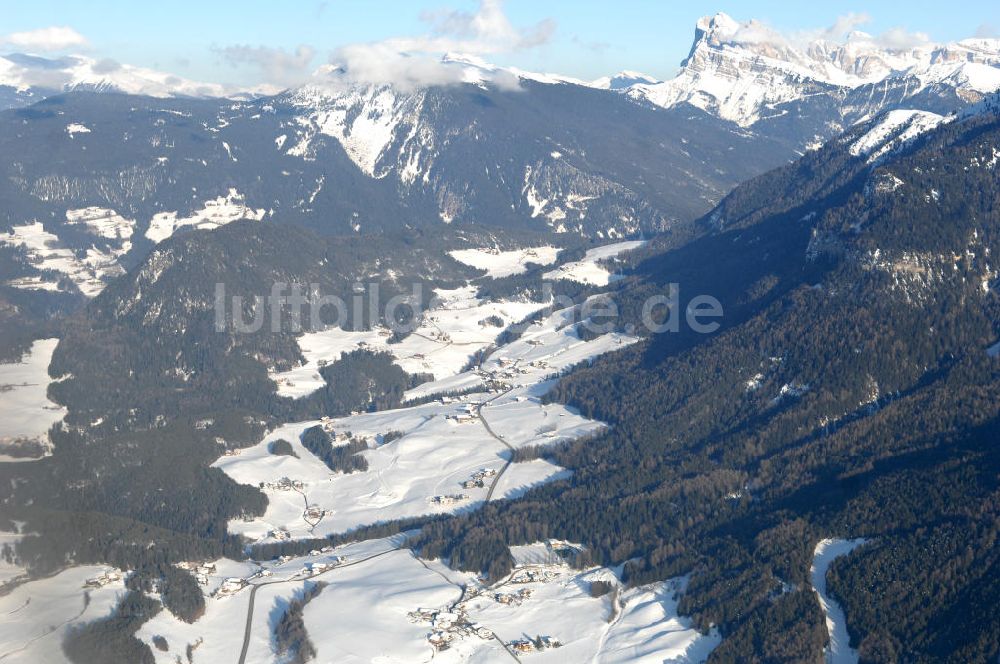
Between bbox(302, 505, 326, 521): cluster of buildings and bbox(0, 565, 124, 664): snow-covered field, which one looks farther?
bbox(302, 505, 326, 521): cluster of buildings

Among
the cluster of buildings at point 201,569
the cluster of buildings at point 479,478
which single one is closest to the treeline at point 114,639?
the cluster of buildings at point 201,569

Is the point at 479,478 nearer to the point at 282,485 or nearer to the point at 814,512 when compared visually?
the point at 282,485

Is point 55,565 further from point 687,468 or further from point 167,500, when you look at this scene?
point 687,468

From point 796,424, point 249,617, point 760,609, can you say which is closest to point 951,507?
point 760,609

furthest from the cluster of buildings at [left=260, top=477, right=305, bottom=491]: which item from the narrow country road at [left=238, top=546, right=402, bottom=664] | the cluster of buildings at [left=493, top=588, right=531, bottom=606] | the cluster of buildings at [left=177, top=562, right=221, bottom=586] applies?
the cluster of buildings at [left=493, top=588, right=531, bottom=606]

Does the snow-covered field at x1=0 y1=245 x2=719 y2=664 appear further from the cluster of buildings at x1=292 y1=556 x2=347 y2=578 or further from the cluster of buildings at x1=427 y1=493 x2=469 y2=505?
the cluster of buildings at x1=427 y1=493 x2=469 y2=505

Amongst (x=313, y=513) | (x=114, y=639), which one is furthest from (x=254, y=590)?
(x=313, y=513)
